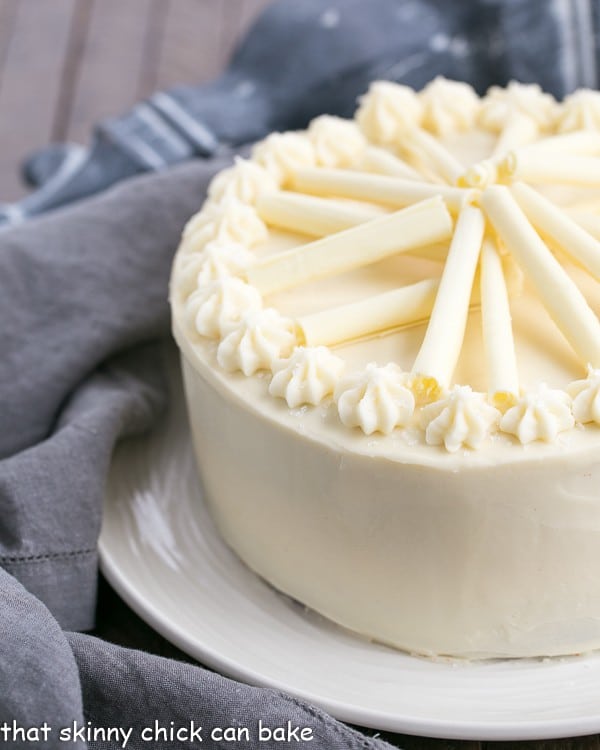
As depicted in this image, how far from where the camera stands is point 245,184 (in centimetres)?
243

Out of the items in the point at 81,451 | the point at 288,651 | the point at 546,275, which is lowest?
the point at 288,651

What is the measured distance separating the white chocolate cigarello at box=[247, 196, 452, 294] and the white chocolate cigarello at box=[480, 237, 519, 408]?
118 millimetres

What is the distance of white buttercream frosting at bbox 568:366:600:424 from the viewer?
1.77 meters

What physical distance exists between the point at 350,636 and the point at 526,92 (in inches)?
49.7

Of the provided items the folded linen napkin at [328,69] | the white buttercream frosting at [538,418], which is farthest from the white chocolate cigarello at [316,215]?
the folded linen napkin at [328,69]

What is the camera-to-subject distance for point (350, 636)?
2057 millimetres

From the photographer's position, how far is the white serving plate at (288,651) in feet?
6.05

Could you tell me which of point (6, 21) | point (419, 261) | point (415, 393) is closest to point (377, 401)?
point (415, 393)

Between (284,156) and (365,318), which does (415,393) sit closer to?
(365,318)

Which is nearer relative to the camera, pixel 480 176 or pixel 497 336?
pixel 497 336

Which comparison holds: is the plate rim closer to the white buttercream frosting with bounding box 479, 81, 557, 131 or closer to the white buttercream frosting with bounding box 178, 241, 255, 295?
the white buttercream frosting with bounding box 178, 241, 255, 295

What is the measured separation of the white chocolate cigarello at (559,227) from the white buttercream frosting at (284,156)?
538mm

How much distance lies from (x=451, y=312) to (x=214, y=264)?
51 centimetres

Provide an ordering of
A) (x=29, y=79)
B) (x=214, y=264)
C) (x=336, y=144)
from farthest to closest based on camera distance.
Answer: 1. (x=29, y=79)
2. (x=336, y=144)
3. (x=214, y=264)
